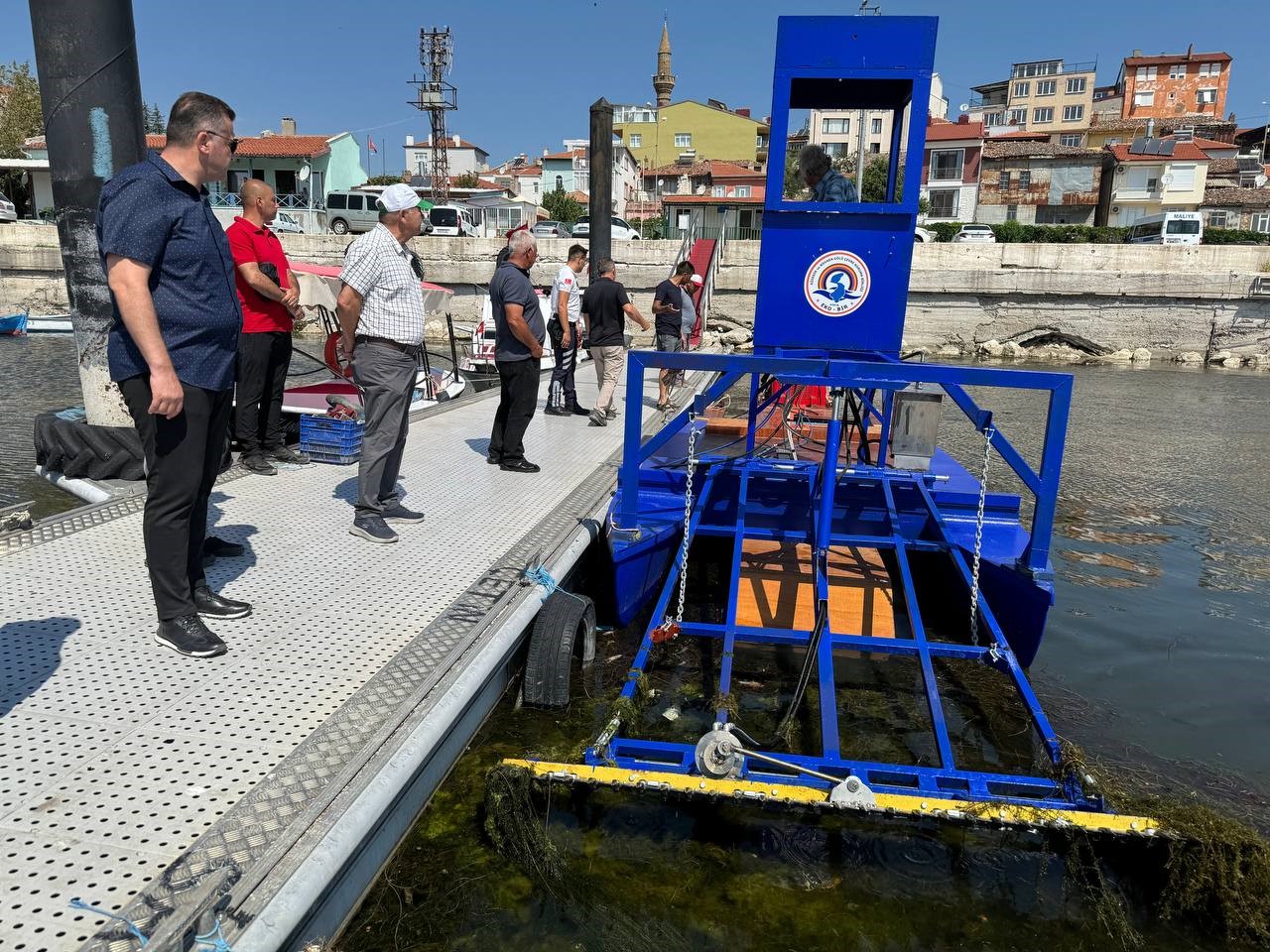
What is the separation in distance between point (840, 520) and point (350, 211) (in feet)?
112

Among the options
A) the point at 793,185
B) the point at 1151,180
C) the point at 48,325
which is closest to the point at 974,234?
the point at 793,185

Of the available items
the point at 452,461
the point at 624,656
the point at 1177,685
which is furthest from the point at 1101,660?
the point at 452,461

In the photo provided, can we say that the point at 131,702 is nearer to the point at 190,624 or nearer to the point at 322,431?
the point at 190,624

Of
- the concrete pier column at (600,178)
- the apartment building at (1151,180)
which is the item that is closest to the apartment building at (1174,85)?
the apartment building at (1151,180)

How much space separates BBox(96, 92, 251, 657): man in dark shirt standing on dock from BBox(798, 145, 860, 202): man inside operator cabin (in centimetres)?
366

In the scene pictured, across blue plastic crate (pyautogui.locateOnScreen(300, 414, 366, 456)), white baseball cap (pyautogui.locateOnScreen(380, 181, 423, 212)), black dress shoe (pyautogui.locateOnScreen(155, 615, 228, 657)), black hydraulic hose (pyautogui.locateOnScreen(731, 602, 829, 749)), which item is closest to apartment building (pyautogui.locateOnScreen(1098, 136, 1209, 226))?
blue plastic crate (pyautogui.locateOnScreen(300, 414, 366, 456))

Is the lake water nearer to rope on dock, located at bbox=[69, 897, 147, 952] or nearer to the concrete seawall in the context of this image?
rope on dock, located at bbox=[69, 897, 147, 952]

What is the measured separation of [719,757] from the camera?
2996mm

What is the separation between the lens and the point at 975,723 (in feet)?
14.2

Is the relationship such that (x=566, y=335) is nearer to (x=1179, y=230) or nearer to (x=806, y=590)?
(x=806, y=590)

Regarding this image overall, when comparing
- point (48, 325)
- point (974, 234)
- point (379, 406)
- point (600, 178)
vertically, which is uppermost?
point (974, 234)

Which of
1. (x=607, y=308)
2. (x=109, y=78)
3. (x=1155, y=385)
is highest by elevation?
(x=109, y=78)

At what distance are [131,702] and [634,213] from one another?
200 ft

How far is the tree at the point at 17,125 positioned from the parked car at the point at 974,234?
155 feet
